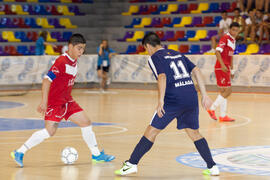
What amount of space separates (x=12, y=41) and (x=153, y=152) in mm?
17821

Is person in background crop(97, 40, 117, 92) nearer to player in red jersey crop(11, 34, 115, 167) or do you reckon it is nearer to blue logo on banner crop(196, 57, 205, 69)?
blue logo on banner crop(196, 57, 205, 69)

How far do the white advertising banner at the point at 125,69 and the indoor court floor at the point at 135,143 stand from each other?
2737 mm

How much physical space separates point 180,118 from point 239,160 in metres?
1.68

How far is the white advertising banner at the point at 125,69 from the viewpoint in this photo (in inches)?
827

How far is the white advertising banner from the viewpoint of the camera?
21.0 m

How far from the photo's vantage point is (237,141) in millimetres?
10922

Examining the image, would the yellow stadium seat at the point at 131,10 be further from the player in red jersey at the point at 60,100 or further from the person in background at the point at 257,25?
the player in red jersey at the point at 60,100

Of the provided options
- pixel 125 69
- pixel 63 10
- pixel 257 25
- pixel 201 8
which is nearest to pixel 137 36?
pixel 201 8

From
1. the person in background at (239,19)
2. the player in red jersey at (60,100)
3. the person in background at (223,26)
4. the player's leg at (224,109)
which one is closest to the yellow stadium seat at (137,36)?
the person in background at (223,26)

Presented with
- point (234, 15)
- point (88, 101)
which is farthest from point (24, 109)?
point (234, 15)

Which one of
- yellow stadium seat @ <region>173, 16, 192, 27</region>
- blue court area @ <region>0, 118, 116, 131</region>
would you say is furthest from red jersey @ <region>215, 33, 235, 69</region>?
yellow stadium seat @ <region>173, 16, 192, 27</region>

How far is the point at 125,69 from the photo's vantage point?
2391 cm

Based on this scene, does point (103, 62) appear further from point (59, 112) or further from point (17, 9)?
point (59, 112)

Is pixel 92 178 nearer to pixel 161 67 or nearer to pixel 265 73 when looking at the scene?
pixel 161 67
